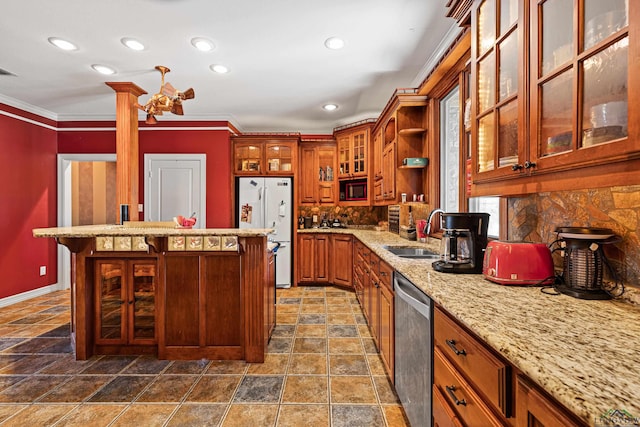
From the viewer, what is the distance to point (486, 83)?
1.57 m

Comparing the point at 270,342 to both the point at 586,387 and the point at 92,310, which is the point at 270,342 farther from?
the point at 586,387

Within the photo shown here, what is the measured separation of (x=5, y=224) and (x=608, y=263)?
6.09 m

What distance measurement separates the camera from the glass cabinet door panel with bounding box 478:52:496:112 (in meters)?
1.50

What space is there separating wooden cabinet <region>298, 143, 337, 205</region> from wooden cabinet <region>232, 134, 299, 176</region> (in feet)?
1.10

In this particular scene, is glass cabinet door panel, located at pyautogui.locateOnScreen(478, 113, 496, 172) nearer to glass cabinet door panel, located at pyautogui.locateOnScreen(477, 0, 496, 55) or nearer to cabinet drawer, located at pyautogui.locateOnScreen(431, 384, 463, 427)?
glass cabinet door panel, located at pyautogui.locateOnScreen(477, 0, 496, 55)

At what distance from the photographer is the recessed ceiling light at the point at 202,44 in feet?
8.95

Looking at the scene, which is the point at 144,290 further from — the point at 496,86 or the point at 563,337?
the point at 496,86

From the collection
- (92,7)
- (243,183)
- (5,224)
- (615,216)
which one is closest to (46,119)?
(5,224)

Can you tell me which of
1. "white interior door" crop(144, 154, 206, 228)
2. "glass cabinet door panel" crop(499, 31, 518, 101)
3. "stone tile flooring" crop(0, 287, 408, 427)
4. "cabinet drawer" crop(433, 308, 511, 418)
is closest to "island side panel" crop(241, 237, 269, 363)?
"stone tile flooring" crop(0, 287, 408, 427)

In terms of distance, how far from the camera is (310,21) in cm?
244

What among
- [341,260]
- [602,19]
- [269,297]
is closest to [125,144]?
[269,297]

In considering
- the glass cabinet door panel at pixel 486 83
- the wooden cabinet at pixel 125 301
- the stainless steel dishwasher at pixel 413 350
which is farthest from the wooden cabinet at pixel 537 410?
the wooden cabinet at pixel 125 301

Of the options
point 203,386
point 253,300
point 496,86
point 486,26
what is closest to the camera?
point 496,86

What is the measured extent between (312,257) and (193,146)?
2.65 metres
